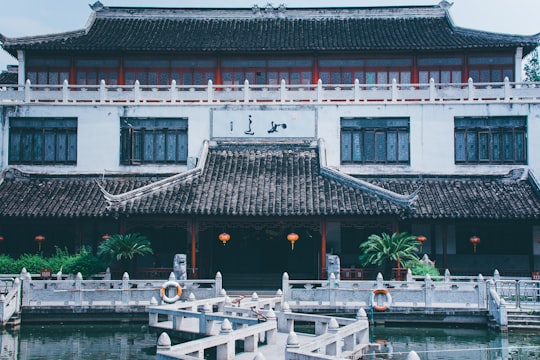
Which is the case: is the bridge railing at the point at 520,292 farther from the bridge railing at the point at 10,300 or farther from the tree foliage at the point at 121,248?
the bridge railing at the point at 10,300

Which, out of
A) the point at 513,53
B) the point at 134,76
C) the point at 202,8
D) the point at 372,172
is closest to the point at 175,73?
the point at 134,76

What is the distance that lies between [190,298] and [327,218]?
20.2 feet

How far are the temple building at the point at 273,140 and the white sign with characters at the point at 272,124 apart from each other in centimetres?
6

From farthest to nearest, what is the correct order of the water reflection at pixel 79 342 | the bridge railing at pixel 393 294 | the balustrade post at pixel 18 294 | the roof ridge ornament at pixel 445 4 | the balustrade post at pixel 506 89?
the roof ridge ornament at pixel 445 4, the balustrade post at pixel 506 89, the balustrade post at pixel 18 294, the bridge railing at pixel 393 294, the water reflection at pixel 79 342

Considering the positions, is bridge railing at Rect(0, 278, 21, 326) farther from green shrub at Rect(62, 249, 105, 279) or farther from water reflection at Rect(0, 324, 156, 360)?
green shrub at Rect(62, 249, 105, 279)

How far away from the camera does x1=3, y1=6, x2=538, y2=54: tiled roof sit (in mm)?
28750

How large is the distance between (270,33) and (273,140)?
19.2 ft

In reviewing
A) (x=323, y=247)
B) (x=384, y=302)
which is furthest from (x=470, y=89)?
(x=384, y=302)

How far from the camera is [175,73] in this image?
2964 cm

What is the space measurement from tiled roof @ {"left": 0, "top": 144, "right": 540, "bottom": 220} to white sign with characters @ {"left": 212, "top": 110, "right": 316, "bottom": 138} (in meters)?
0.57

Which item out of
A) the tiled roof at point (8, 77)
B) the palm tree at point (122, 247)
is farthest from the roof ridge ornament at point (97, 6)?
the palm tree at point (122, 247)

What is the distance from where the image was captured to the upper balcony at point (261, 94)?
27.6 metres

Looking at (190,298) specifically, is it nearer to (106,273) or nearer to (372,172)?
(106,273)

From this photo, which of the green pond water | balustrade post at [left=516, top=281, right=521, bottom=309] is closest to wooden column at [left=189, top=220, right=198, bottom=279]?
the green pond water
